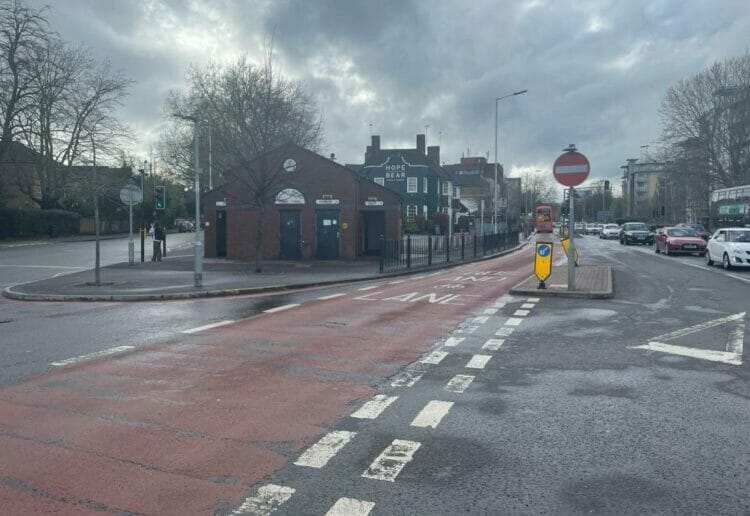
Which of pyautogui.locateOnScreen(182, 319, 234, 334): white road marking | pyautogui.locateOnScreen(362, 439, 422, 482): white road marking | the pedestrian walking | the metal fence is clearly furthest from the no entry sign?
the pedestrian walking

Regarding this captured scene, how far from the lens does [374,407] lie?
5785mm

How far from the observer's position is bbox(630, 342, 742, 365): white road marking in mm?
7801

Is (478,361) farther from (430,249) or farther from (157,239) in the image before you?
(157,239)

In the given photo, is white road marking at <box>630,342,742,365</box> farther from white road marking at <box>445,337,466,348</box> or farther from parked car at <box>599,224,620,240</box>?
parked car at <box>599,224,620,240</box>

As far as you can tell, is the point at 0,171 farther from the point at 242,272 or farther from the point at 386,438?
the point at 386,438

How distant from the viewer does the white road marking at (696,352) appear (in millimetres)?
7801

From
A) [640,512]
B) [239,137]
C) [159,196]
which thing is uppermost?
[239,137]

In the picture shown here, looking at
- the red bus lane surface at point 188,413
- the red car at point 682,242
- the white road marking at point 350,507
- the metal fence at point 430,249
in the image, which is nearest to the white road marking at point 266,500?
the red bus lane surface at point 188,413

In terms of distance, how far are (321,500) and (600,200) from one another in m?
148

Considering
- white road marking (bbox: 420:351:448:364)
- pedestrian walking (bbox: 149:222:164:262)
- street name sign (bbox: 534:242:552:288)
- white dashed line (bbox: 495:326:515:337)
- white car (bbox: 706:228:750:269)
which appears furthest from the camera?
pedestrian walking (bbox: 149:222:164:262)

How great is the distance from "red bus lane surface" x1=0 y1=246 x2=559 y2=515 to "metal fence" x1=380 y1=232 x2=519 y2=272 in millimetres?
13252

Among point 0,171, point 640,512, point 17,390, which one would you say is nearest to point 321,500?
point 640,512

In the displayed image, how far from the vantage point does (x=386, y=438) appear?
16.3 feet

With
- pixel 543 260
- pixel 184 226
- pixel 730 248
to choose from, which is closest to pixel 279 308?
pixel 543 260
